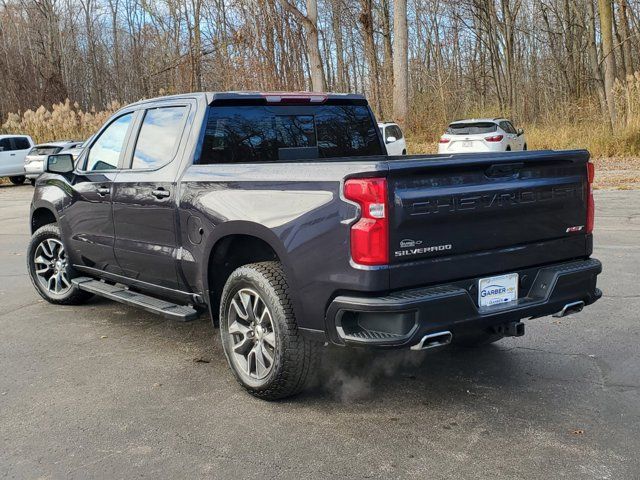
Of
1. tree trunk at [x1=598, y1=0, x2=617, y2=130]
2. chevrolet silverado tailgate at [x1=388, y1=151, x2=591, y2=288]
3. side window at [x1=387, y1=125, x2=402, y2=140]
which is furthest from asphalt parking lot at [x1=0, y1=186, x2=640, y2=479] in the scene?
tree trunk at [x1=598, y1=0, x2=617, y2=130]

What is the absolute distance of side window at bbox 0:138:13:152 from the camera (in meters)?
25.3

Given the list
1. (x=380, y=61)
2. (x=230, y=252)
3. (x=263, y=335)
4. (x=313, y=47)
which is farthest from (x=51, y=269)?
(x=380, y=61)

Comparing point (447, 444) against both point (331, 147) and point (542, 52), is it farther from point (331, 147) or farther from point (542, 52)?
point (542, 52)

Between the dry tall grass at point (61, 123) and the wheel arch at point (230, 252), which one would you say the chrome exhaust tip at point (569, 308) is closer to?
the wheel arch at point (230, 252)

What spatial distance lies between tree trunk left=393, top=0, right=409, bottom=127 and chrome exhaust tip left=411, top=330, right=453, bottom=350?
2127 cm

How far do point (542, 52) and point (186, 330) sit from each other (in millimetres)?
42763

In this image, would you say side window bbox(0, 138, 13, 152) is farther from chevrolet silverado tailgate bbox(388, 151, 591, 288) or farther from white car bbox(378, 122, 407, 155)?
chevrolet silverado tailgate bbox(388, 151, 591, 288)

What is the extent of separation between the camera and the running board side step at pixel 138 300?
4605mm

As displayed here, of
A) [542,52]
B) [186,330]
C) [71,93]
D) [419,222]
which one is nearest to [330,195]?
[419,222]

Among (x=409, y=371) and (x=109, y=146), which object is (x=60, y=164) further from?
(x=409, y=371)

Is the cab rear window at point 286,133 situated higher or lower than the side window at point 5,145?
lower

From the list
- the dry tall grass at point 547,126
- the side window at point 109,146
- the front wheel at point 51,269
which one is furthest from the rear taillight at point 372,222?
the dry tall grass at point 547,126

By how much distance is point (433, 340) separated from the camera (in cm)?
344

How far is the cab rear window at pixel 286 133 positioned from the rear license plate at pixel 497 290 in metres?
1.90
